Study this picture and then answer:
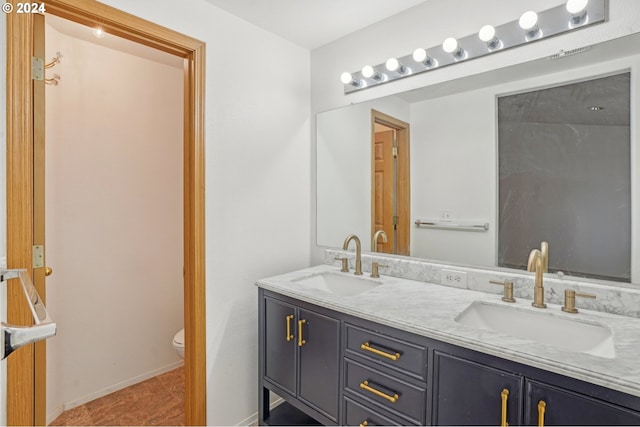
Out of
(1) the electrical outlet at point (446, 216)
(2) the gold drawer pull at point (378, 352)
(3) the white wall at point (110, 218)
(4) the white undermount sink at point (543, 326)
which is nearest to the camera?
(4) the white undermount sink at point (543, 326)

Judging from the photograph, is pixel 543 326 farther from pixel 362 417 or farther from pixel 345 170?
pixel 345 170

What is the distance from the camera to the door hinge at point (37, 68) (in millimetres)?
1319

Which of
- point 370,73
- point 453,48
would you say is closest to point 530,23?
point 453,48

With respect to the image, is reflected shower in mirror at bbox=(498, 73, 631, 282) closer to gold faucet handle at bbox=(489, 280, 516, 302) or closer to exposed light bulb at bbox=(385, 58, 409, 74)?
gold faucet handle at bbox=(489, 280, 516, 302)

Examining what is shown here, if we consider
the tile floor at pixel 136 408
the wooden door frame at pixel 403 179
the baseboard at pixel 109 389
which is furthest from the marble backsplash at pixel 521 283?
the baseboard at pixel 109 389

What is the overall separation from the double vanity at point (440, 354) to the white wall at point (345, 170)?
0.38 m

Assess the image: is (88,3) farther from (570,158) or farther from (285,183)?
(570,158)

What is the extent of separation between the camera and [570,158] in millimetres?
1430

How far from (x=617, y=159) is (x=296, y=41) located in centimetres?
189

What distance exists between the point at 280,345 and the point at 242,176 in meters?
0.99

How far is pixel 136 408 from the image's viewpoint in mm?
2207

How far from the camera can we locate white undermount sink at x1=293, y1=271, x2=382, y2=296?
194cm

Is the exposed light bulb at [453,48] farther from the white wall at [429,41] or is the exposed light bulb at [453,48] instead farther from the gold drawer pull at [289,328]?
the gold drawer pull at [289,328]

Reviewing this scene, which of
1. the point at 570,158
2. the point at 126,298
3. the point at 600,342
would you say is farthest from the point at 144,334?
the point at 570,158
